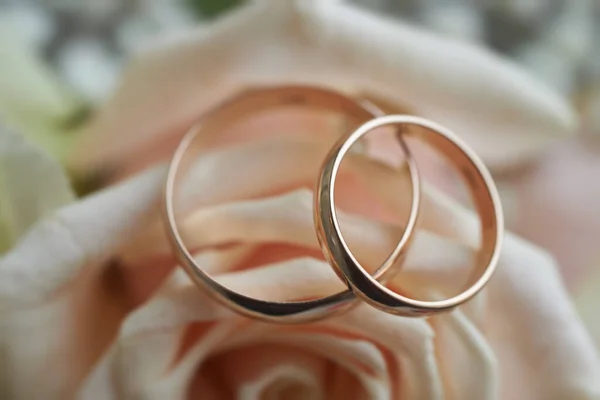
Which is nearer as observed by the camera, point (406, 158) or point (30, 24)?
point (406, 158)

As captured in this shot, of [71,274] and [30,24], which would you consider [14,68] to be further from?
[71,274]

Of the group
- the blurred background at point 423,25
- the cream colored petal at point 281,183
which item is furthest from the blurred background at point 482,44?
the cream colored petal at point 281,183

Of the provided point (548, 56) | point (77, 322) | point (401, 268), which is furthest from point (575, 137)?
point (77, 322)

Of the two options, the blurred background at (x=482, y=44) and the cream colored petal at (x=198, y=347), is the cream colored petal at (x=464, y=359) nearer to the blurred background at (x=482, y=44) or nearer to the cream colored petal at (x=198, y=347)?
the cream colored petal at (x=198, y=347)

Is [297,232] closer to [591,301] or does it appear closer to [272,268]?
[272,268]

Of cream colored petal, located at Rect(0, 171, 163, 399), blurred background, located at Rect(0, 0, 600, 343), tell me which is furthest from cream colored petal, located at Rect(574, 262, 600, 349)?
cream colored petal, located at Rect(0, 171, 163, 399)

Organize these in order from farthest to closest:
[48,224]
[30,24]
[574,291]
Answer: [30,24] → [574,291] → [48,224]

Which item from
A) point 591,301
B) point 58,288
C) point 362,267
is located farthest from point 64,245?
point 591,301
